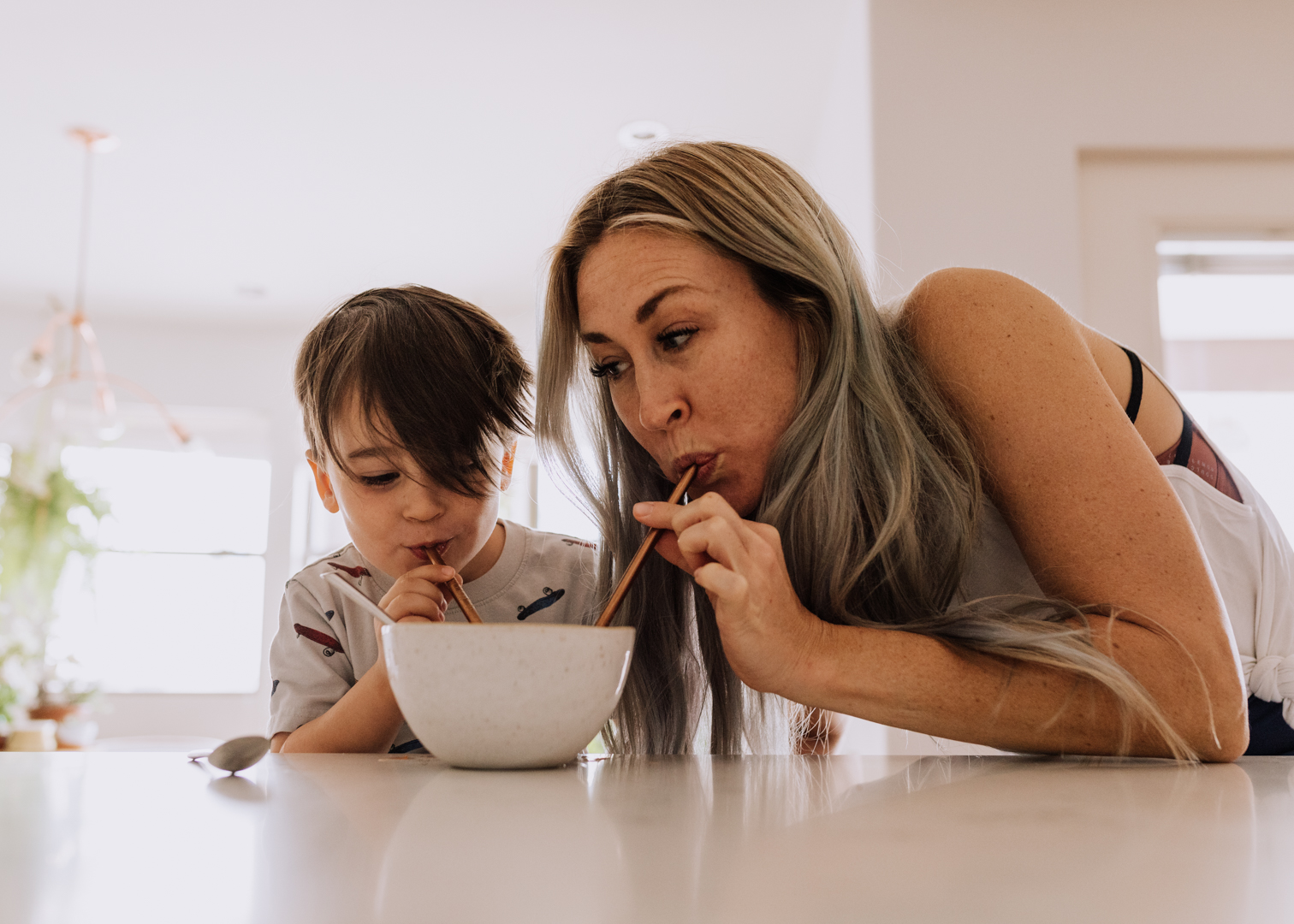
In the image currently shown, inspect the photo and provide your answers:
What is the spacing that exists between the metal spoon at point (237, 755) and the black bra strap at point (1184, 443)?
2.76 ft

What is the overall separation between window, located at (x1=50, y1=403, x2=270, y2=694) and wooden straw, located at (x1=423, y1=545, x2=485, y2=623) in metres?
Result: 5.53

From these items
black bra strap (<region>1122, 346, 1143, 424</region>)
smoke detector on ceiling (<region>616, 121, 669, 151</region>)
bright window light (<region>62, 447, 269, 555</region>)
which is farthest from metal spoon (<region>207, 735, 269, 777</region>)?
bright window light (<region>62, 447, 269, 555</region>)

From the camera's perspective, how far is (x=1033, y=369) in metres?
0.83

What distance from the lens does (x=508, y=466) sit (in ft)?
3.98

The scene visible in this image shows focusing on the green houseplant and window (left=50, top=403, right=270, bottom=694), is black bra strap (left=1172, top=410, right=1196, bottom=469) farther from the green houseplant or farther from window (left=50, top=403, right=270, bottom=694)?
window (left=50, top=403, right=270, bottom=694)

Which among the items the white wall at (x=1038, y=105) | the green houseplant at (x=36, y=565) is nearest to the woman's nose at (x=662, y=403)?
the white wall at (x=1038, y=105)

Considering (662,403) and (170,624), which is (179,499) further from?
(662,403)

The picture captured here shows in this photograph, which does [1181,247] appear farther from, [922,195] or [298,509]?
[298,509]

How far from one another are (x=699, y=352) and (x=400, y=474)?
370 mm

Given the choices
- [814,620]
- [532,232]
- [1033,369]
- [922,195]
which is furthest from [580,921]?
[532,232]

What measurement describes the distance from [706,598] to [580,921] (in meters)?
0.79

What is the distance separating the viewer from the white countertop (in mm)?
269

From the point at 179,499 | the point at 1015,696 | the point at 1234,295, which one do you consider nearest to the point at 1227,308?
the point at 1234,295

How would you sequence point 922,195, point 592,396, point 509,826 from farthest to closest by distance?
point 922,195 < point 592,396 < point 509,826
